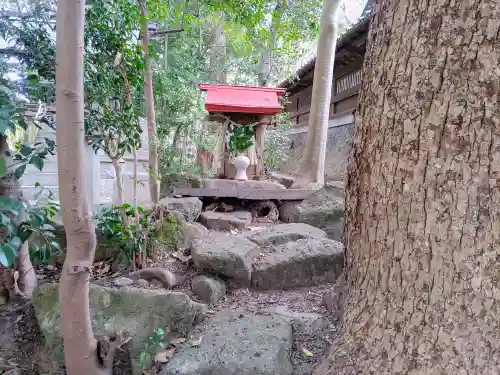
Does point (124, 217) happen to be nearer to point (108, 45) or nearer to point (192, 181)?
point (108, 45)

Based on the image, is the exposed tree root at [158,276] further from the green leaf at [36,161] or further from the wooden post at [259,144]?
the wooden post at [259,144]

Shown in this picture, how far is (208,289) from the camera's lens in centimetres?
220

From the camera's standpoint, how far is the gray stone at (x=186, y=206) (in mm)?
3385

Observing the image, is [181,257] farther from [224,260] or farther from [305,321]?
[305,321]

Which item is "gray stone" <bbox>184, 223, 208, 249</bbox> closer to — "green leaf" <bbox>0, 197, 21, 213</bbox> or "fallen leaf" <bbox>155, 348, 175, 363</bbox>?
"fallen leaf" <bbox>155, 348, 175, 363</bbox>

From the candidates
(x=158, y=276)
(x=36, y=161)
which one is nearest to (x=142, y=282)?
(x=158, y=276)

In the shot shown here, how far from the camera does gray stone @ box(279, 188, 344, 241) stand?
3.52 meters

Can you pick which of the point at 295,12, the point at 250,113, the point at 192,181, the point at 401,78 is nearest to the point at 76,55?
the point at 401,78

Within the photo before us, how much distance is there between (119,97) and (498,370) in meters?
2.51

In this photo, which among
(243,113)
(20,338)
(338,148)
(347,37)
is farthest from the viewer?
(338,148)

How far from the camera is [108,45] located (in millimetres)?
2395

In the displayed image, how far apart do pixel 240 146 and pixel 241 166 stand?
12.6 inches

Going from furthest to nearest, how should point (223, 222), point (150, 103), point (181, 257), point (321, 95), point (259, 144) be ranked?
point (321, 95), point (259, 144), point (150, 103), point (223, 222), point (181, 257)

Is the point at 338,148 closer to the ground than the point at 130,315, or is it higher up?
higher up
